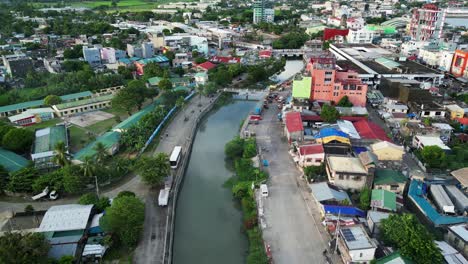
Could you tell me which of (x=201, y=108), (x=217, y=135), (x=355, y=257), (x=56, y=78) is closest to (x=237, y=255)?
(x=355, y=257)

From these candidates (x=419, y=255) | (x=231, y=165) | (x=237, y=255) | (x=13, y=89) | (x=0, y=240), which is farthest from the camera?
(x=13, y=89)

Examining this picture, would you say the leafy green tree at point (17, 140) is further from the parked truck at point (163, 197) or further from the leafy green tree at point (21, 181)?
the parked truck at point (163, 197)

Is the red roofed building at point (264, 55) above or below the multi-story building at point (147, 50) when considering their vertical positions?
below

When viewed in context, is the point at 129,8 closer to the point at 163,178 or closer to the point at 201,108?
the point at 201,108

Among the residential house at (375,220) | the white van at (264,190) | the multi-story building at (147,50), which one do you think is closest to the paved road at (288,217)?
the white van at (264,190)

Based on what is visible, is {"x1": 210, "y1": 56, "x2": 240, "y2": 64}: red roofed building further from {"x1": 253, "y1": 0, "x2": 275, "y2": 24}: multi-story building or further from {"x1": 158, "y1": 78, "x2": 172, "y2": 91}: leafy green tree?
{"x1": 253, "y1": 0, "x2": 275, "y2": 24}: multi-story building

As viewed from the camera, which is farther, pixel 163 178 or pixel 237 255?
pixel 163 178
